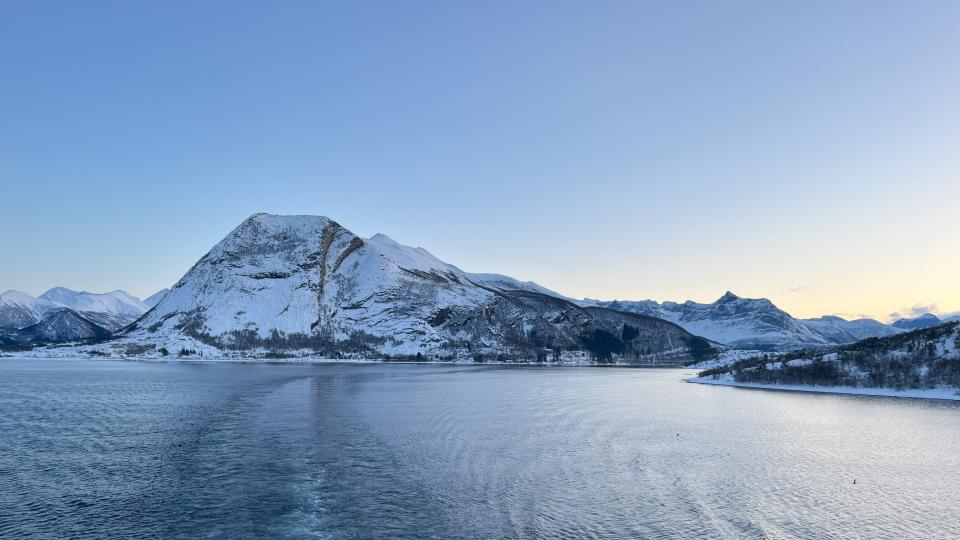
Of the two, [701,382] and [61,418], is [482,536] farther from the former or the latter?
[701,382]

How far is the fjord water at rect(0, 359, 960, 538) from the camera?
31.6 metres

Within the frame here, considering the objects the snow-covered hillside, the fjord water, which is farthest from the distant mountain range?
the fjord water

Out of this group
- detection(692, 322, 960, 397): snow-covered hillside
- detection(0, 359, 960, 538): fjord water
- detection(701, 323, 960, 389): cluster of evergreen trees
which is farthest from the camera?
detection(701, 323, 960, 389): cluster of evergreen trees

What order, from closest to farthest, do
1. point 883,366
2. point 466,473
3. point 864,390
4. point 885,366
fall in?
point 466,473 → point 864,390 → point 885,366 → point 883,366

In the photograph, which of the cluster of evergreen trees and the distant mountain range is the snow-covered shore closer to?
the distant mountain range

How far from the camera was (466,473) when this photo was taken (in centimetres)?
4350

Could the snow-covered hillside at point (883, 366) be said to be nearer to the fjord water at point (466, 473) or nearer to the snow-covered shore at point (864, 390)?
the snow-covered shore at point (864, 390)

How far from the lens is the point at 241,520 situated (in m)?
31.7

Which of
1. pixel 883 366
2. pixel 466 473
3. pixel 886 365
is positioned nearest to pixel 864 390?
pixel 883 366

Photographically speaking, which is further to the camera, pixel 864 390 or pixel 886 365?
pixel 886 365

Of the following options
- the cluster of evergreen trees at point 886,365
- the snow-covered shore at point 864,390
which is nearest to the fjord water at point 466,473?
the snow-covered shore at point 864,390

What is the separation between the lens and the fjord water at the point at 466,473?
31.6 metres

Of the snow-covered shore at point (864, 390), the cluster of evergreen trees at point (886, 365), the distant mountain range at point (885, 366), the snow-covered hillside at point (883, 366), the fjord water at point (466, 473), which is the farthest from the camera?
the cluster of evergreen trees at point (886, 365)

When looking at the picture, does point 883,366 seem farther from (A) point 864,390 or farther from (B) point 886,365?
(A) point 864,390
